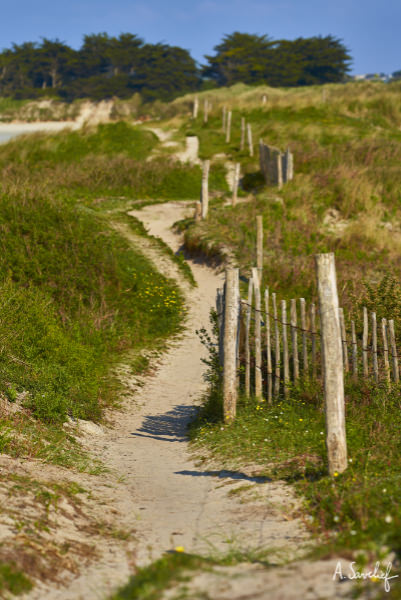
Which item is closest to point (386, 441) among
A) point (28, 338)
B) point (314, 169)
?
point (28, 338)

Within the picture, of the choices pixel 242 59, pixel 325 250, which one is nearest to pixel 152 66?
pixel 242 59

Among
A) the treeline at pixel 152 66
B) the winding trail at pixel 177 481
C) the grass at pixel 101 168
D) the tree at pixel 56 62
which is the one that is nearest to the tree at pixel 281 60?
the treeline at pixel 152 66

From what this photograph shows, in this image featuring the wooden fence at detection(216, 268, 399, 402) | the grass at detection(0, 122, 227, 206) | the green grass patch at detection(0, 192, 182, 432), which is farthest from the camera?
the grass at detection(0, 122, 227, 206)

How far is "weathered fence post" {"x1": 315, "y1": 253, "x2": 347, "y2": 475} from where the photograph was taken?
559cm

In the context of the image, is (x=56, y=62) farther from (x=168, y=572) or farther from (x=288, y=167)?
(x=168, y=572)

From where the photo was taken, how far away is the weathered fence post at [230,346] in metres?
7.86

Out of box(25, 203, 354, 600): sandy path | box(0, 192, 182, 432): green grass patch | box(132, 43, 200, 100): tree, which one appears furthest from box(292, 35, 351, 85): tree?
box(25, 203, 354, 600): sandy path

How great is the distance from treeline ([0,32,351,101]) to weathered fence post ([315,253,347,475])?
226ft

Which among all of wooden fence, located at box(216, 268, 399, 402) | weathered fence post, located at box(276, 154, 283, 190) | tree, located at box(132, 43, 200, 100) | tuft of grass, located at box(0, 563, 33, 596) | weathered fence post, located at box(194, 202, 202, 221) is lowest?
tuft of grass, located at box(0, 563, 33, 596)

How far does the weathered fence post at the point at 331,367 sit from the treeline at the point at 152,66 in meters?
68.8

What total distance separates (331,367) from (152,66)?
7638 centimetres

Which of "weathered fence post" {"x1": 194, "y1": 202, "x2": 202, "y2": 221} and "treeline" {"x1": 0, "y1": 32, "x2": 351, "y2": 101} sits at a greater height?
"treeline" {"x1": 0, "y1": 32, "x2": 351, "y2": 101}

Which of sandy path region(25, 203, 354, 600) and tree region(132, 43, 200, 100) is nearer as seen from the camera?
sandy path region(25, 203, 354, 600)

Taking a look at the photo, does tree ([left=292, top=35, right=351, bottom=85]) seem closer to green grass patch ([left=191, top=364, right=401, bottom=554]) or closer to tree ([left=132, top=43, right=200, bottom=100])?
tree ([left=132, top=43, right=200, bottom=100])
